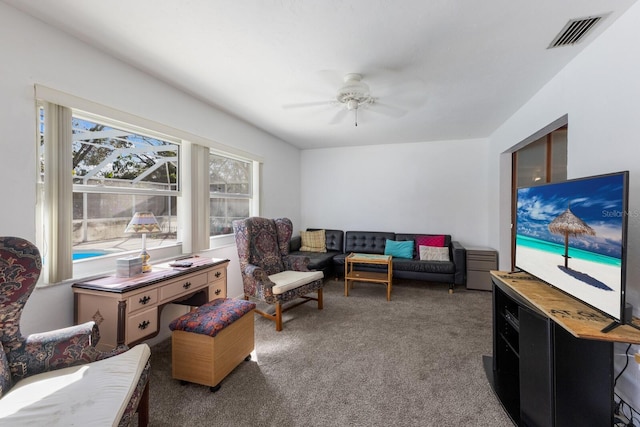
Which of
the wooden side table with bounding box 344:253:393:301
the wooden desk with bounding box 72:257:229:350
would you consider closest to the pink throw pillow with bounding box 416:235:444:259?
the wooden side table with bounding box 344:253:393:301

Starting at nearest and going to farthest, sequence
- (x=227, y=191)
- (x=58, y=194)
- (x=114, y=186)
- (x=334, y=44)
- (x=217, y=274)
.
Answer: (x=58, y=194) → (x=334, y=44) → (x=114, y=186) → (x=217, y=274) → (x=227, y=191)

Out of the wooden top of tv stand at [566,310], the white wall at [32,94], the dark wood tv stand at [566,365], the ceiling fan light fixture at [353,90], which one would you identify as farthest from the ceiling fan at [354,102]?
the dark wood tv stand at [566,365]

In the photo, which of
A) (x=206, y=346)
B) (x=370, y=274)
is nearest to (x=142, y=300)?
(x=206, y=346)

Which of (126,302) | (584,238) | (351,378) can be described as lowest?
(351,378)

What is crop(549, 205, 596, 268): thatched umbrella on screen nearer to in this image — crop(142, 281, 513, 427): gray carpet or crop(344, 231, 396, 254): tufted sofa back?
crop(142, 281, 513, 427): gray carpet

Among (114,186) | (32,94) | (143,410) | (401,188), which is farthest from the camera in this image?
(401,188)

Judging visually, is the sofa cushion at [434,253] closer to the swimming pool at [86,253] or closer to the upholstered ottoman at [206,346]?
the upholstered ottoman at [206,346]

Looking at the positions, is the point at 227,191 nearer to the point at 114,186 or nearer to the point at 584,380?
the point at 114,186

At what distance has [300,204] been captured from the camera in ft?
18.3

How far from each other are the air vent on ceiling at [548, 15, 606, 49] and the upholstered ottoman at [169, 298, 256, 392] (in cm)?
303

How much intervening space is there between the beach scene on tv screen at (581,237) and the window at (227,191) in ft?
10.7

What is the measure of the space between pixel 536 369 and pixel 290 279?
217cm

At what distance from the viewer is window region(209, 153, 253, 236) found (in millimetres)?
3428

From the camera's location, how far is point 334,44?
1894 millimetres
